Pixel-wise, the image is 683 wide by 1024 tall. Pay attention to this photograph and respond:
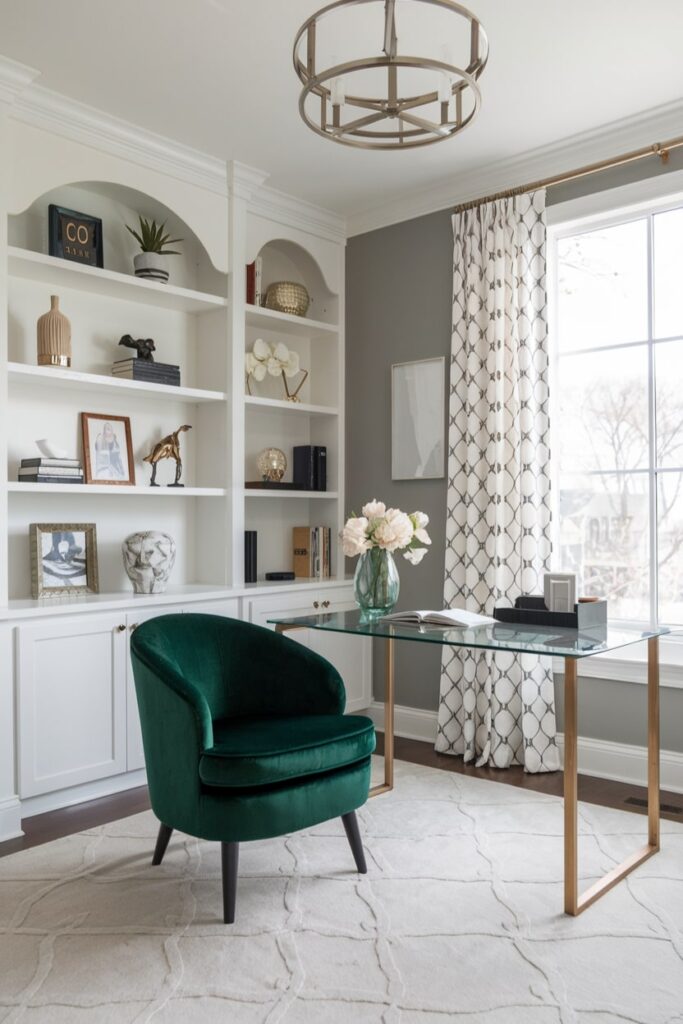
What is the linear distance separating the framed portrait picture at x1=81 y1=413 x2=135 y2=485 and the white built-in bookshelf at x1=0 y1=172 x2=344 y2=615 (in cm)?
6

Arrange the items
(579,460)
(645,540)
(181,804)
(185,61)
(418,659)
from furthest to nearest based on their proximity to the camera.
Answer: (418,659)
(579,460)
(645,540)
(185,61)
(181,804)

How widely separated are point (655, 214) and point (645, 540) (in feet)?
4.66

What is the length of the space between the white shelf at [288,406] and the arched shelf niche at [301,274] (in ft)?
1.73

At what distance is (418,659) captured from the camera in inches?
171

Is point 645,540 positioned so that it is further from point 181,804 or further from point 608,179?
point 181,804

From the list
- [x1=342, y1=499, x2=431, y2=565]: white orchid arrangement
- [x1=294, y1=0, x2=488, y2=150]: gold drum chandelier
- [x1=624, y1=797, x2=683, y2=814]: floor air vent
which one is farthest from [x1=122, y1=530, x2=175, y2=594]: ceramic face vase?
[x1=624, y1=797, x2=683, y2=814]: floor air vent

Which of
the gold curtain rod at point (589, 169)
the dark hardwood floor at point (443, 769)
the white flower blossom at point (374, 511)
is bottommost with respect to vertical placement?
the dark hardwood floor at point (443, 769)

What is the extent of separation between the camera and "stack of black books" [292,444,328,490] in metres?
4.50

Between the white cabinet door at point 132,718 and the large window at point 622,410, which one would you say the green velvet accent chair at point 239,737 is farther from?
the large window at point 622,410

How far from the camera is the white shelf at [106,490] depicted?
323 centimetres

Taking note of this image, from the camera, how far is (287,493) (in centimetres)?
426

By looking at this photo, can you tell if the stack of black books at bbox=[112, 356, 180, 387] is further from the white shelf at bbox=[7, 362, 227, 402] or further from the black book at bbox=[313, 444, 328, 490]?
the black book at bbox=[313, 444, 328, 490]

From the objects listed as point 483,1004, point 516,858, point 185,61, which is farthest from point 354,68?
point 516,858

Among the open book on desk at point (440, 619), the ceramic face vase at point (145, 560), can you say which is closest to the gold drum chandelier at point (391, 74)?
the open book on desk at point (440, 619)
